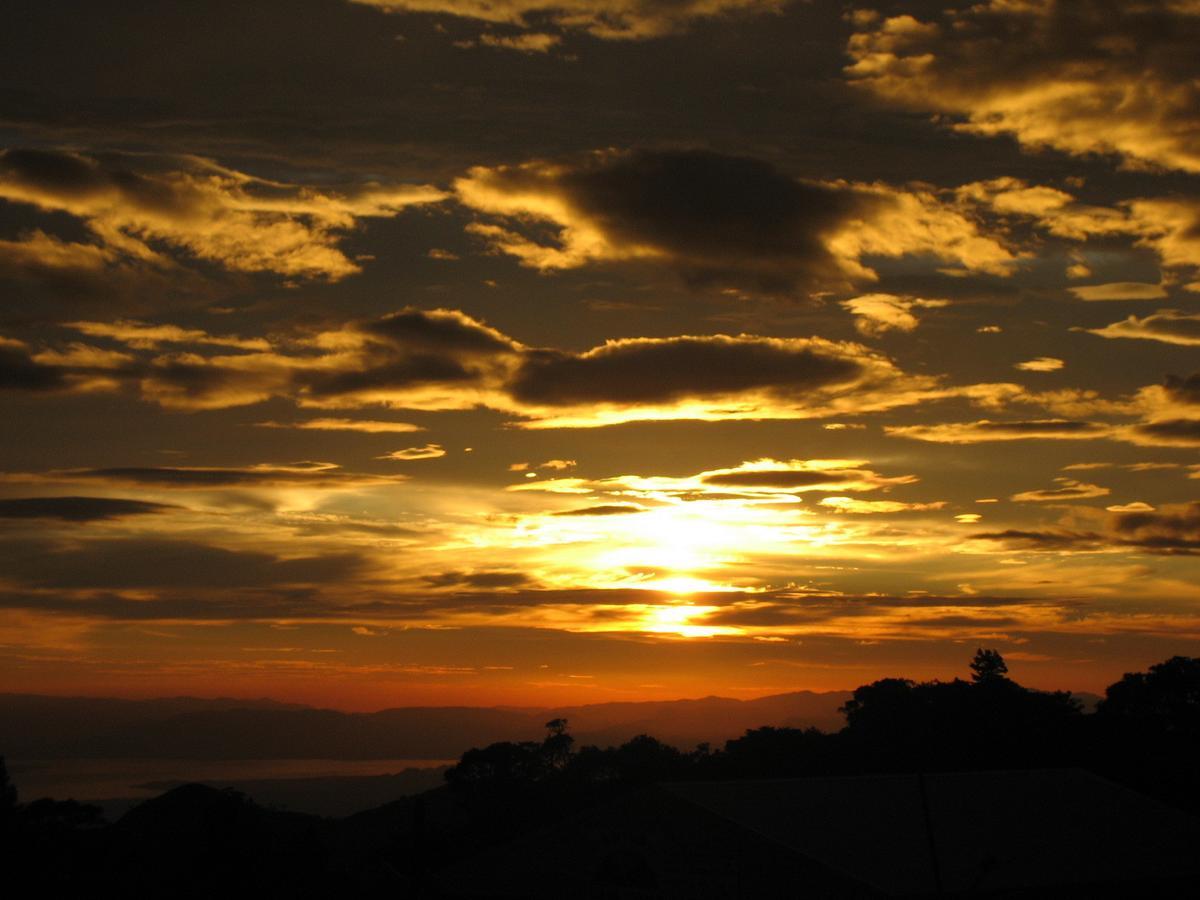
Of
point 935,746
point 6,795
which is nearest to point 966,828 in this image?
point 6,795

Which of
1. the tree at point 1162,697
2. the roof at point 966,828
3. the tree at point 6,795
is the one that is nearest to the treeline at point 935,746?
the tree at point 1162,697

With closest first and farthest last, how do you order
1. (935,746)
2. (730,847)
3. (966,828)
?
(730,847) < (966,828) < (935,746)

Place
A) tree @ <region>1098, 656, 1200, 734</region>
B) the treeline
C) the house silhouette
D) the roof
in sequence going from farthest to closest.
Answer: tree @ <region>1098, 656, 1200, 734</region> → the treeline → the roof → the house silhouette

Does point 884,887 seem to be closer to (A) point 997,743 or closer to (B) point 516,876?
(B) point 516,876

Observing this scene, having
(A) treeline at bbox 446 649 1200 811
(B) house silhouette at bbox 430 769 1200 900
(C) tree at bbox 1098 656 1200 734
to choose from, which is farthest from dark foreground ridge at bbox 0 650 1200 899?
(C) tree at bbox 1098 656 1200 734

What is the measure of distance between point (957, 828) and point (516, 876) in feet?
37.9

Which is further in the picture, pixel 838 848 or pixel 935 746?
pixel 935 746

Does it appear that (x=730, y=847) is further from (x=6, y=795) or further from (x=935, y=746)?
(x=935, y=746)

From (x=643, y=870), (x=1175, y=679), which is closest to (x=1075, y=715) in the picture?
(x=1175, y=679)

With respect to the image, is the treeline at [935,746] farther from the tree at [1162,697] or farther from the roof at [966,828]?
the roof at [966,828]

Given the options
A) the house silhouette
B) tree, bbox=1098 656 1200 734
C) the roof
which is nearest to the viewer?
the house silhouette

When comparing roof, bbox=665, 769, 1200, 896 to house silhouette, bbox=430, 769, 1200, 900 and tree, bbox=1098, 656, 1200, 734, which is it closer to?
house silhouette, bbox=430, 769, 1200, 900

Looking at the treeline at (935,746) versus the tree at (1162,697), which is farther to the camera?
the tree at (1162,697)

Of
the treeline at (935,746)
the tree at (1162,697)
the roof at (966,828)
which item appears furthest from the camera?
the tree at (1162,697)
